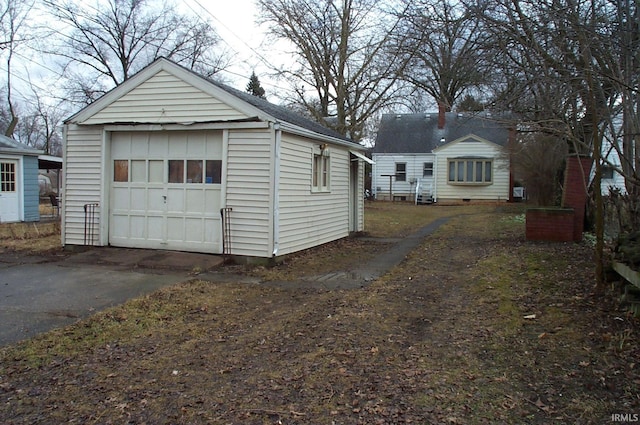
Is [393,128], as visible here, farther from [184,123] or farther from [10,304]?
[10,304]

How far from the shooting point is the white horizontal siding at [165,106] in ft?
32.0

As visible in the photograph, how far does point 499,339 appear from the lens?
5.00m

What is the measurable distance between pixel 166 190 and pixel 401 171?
24.7m

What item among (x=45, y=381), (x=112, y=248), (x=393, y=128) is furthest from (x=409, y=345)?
(x=393, y=128)

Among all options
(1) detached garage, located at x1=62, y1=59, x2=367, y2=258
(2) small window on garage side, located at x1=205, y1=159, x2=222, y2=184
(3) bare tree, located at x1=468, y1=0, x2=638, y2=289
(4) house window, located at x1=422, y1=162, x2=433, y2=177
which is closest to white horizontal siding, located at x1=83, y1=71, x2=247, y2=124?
(1) detached garage, located at x1=62, y1=59, x2=367, y2=258

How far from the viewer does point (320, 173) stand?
12.0 m

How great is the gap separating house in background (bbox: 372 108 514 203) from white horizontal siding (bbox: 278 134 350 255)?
17.1 meters

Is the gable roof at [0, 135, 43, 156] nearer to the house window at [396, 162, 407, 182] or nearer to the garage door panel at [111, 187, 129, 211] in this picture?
the garage door panel at [111, 187, 129, 211]

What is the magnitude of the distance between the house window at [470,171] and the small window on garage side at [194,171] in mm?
23481

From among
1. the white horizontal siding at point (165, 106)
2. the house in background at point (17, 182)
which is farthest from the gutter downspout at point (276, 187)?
→ the house in background at point (17, 182)

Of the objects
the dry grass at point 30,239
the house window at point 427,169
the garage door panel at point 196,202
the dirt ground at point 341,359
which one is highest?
the house window at point 427,169

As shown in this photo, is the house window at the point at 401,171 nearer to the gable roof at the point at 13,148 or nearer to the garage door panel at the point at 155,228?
the gable roof at the point at 13,148

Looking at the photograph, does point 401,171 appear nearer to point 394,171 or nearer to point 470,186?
point 394,171

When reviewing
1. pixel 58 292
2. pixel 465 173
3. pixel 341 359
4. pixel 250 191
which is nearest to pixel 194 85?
pixel 250 191
